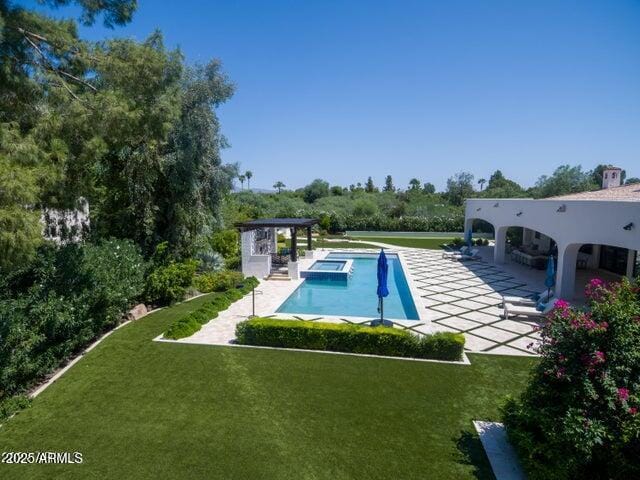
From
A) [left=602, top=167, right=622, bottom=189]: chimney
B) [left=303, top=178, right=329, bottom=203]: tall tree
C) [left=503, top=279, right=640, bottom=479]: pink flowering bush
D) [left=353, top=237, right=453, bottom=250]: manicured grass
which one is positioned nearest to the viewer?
[left=503, top=279, right=640, bottom=479]: pink flowering bush

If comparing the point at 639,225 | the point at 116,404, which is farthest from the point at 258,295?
the point at 639,225

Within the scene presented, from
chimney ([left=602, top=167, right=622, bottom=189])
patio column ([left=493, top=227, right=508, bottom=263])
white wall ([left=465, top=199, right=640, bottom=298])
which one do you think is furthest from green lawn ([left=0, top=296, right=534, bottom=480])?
chimney ([left=602, top=167, right=622, bottom=189])

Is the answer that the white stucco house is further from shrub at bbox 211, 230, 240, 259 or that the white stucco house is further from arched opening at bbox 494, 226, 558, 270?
shrub at bbox 211, 230, 240, 259

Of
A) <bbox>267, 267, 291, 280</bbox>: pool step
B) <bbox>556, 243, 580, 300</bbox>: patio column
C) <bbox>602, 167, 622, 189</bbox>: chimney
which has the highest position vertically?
<bbox>602, 167, 622, 189</bbox>: chimney

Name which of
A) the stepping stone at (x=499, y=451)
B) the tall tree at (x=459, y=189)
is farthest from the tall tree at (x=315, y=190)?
the stepping stone at (x=499, y=451)

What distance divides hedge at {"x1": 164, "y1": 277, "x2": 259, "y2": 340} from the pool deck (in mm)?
217

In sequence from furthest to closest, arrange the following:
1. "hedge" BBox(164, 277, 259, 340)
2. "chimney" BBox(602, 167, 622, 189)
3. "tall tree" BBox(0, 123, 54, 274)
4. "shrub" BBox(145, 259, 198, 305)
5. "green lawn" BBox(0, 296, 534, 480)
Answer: "chimney" BBox(602, 167, 622, 189) < "shrub" BBox(145, 259, 198, 305) < "hedge" BBox(164, 277, 259, 340) < "tall tree" BBox(0, 123, 54, 274) < "green lawn" BBox(0, 296, 534, 480)

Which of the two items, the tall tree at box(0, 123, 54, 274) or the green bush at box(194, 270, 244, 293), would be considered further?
the green bush at box(194, 270, 244, 293)

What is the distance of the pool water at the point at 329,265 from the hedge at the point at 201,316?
5999mm

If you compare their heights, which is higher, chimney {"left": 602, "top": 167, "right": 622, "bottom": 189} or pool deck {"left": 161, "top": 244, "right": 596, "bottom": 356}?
chimney {"left": 602, "top": 167, "right": 622, "bottom": 189}

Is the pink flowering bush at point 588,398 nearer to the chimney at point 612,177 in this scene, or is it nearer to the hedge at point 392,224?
the chimney at point 612,177

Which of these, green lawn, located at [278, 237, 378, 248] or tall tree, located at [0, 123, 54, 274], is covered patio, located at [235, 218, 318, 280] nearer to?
green lawn, located at [278, 237, 378, 248]

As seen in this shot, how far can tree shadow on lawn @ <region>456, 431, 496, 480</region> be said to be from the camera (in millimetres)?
5641

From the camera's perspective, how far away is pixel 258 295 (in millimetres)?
15797
